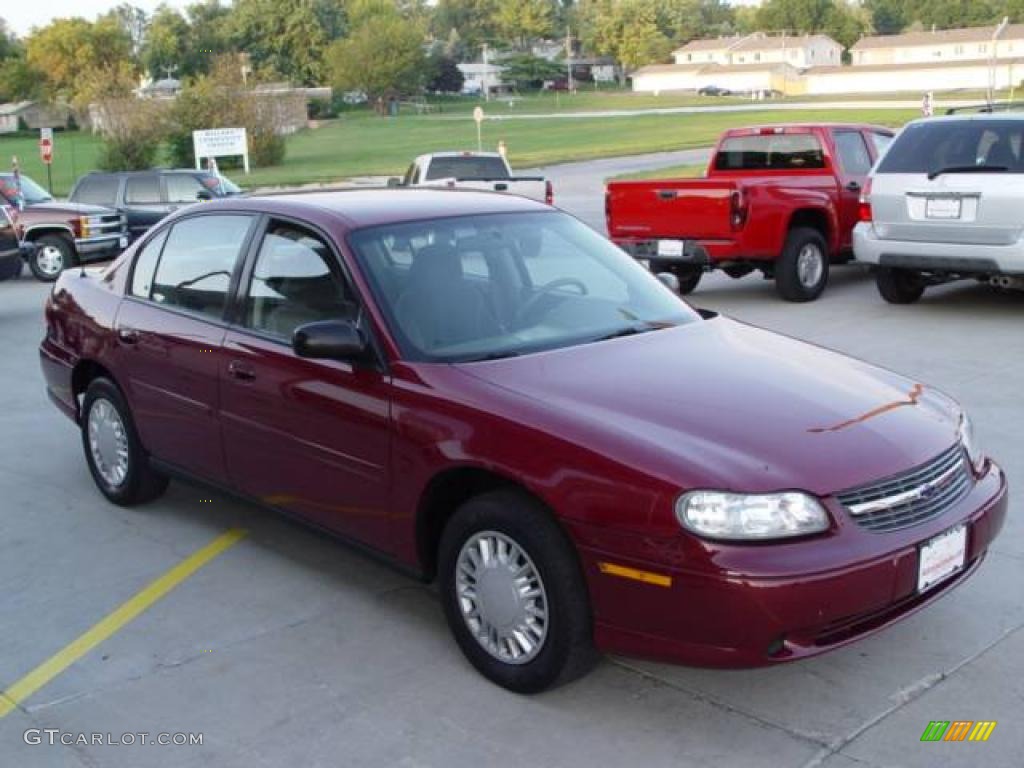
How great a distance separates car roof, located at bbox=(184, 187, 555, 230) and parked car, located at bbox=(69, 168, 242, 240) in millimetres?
15294

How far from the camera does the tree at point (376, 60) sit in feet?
387

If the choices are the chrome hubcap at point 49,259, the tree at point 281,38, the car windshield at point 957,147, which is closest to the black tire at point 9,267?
the chrome hubcap at point 49,259

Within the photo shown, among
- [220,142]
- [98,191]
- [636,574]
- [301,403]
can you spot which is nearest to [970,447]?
[636,574]

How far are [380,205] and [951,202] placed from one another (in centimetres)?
708

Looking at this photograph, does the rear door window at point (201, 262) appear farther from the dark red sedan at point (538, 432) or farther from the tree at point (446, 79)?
the tree at point (446, 79)

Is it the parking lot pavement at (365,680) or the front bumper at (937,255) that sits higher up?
the front bumper at (937,255)

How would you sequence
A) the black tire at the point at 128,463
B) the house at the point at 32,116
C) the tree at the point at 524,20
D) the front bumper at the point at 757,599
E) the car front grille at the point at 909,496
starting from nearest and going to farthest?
the front bumper at the point at 757,599 < the car front grille at the point at 909,496 < the black tire at the point at 128,463 < the house at the point at 32,116 < the tree at the point at 524,20

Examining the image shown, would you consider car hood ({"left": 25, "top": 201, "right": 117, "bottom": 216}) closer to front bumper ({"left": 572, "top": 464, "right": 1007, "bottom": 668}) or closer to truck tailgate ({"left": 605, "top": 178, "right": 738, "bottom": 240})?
truck tailgate ({"left": 605, "top": 178, "right": 738, "bottom": 240})

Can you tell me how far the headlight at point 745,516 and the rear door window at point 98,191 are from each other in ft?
61.0

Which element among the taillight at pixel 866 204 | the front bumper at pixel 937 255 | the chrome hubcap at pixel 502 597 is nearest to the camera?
the chrome hubcap at pixel 502 597

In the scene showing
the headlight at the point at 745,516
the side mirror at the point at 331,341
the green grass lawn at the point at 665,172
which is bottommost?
the green grass lawn at the point at 665,172

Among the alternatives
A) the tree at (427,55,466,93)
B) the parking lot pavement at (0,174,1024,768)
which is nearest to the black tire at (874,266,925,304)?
the parking lot pavement at (0,174,1024,768)

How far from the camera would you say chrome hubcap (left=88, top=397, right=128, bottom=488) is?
20.3ft

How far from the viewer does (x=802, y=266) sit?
12.5 meters
